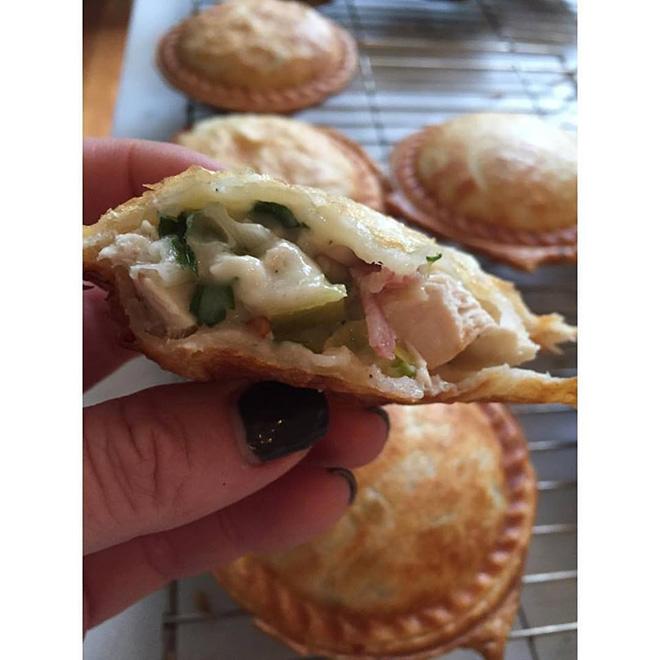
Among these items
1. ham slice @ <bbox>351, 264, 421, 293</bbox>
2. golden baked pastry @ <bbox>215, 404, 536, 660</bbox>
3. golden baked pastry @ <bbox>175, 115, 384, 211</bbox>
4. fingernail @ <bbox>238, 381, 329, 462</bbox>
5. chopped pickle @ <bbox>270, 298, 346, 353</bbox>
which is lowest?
golden baked pastry @ <bbox>215, 404, 536, 660</bbox>

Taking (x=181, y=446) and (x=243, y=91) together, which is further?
(x=243, y=91)

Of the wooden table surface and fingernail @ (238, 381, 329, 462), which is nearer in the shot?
fingernail @ (238, 381, 329, 462)

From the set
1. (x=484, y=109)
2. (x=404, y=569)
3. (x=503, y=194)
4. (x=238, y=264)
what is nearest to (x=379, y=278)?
(x=238, y=264)

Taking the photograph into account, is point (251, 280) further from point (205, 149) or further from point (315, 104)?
point (315, 104)

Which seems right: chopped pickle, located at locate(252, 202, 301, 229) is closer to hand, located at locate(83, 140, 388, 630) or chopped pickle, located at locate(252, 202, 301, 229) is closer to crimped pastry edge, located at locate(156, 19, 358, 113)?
hand, located at locate(83, 140, 388, 630)

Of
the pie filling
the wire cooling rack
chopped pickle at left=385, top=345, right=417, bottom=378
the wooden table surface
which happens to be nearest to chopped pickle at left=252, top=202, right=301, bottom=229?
the pie filling

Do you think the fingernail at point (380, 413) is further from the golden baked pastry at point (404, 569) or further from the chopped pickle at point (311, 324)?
the chopped pickle at point (311, 324)

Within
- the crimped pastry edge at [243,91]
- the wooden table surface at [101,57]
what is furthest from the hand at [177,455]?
the crimped pastry edge at [243,91]

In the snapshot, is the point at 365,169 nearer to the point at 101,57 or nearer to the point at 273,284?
the point at 101,57
